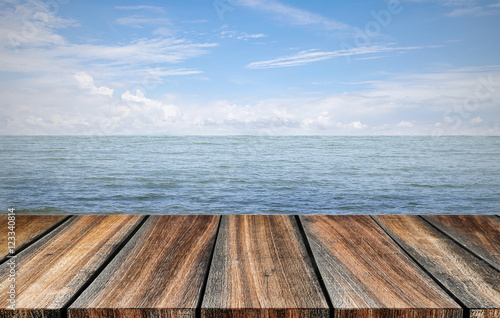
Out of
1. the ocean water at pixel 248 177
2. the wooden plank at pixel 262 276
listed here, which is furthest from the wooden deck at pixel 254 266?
the ocean water at pixel 248 177

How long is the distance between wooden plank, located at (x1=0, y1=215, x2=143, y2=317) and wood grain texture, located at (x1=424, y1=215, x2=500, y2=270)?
2.62 ft

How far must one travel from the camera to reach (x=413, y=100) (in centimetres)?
1822

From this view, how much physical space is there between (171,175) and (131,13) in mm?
14073

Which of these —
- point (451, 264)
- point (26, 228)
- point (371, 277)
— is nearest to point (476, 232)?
point (451, 264)

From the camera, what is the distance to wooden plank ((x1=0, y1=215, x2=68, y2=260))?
0.85m

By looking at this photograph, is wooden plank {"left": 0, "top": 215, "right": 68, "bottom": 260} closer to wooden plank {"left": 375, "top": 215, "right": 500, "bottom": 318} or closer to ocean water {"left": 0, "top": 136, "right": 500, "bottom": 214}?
wooden plank {"left": 375, "top": 215, "right": 500, "bottom": 318}

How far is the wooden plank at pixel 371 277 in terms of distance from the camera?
0.58m

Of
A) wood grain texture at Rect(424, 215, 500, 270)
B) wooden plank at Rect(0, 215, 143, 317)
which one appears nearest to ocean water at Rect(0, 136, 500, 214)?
wood grain texture at Rect(424, 215, 500, 270)

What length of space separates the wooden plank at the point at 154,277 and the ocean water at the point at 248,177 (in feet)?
16.8

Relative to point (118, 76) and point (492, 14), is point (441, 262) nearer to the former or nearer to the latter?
point (118, 76)

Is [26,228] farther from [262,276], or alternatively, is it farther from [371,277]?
[371,277]

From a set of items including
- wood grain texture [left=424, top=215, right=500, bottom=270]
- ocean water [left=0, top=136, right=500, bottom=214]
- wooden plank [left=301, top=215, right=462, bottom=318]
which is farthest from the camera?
ocean water [left=0, top=136, right=500, bottom=214]

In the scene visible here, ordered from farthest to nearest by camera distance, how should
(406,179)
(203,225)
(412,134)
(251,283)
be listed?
(412,134) < (406,179) < (203,225) < (251,283)

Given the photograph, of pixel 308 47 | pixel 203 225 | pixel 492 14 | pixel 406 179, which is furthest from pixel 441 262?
pixel 492 14
